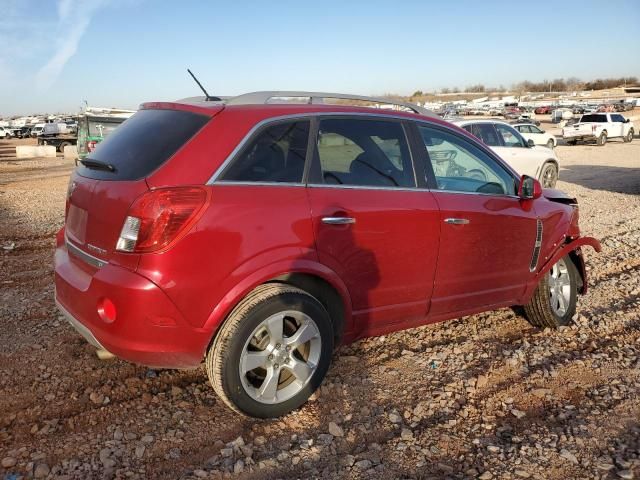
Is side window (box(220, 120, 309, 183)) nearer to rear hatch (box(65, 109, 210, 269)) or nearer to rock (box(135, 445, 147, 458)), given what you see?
rear hatch (box(65, 109, 210, 269))

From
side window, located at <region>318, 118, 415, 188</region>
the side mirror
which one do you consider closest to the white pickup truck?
the side mirror

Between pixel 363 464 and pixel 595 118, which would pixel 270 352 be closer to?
pixel 363 464

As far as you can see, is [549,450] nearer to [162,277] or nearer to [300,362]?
[300,362]

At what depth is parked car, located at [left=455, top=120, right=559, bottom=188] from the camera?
39.7 feet

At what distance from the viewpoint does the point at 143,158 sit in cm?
296

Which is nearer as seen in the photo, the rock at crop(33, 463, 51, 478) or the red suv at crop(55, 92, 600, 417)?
the rock at crop(33, 463, 51, 478)

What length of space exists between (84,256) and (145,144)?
72 centimetres

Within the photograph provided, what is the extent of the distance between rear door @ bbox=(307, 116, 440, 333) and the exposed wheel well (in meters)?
0.10

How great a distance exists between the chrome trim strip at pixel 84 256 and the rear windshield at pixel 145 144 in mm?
431

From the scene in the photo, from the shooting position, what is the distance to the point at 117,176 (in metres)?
2.96

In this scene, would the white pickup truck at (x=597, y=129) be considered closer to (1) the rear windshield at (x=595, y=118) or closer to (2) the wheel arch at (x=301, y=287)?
(1) the rear windshield at (x=595, y=118)

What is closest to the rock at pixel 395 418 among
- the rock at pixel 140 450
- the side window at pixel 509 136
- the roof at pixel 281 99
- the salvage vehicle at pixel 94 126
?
the rock at pixel 140 450

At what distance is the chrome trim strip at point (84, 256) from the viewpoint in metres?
2.93

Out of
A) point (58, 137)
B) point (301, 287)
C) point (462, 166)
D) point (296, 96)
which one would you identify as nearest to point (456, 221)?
point (462, 166)
